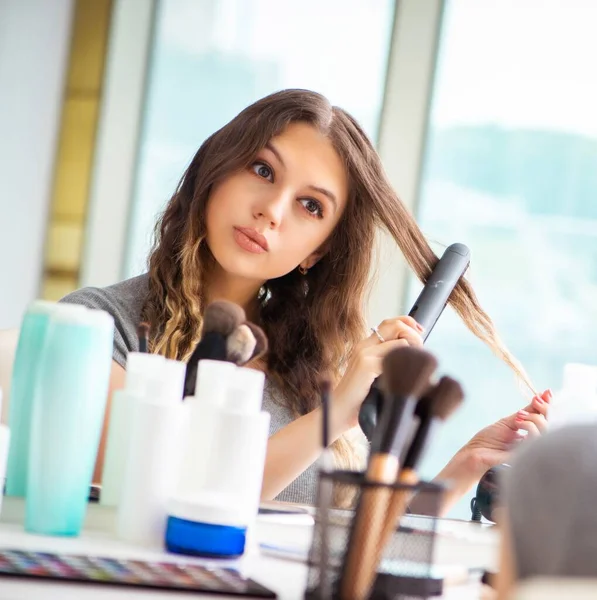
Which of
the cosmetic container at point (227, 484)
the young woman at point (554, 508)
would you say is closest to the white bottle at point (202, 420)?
the cosmetic container at point (227, 484)

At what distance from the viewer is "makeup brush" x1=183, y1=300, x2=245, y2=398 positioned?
871 millimetres

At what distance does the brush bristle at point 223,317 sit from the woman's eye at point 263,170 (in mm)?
540

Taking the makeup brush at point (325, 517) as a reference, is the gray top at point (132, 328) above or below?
above

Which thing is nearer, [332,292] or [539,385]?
[332,292]

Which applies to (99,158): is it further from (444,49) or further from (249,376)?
(249,376)

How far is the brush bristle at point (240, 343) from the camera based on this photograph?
880 mm

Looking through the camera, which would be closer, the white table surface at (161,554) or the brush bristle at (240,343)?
the white table surface at (161,554)

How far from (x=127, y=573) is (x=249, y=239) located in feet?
2.57

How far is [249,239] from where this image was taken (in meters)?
1.37

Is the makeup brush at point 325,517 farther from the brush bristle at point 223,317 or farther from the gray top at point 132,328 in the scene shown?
the gray top at point 132,328

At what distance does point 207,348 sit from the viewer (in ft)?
2.89

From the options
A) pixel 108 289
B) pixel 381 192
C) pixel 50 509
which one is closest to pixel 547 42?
pixel 381 192

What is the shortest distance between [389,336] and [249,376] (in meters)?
0.45

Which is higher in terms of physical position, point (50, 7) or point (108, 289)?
point (50, 7)
